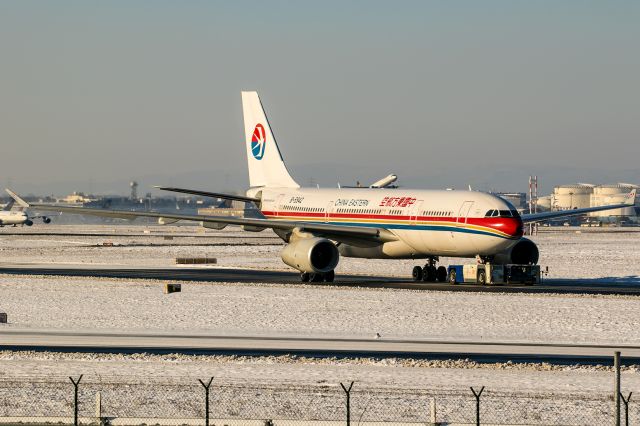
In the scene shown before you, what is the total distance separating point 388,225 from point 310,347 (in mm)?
27046

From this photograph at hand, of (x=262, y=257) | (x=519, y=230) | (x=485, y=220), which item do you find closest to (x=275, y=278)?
(x=485, y=220)

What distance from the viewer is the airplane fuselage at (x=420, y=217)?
57.7m

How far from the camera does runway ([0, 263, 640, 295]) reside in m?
58.6

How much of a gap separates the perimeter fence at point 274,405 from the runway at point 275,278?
30.2 meters

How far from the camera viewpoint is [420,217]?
61.0 metres

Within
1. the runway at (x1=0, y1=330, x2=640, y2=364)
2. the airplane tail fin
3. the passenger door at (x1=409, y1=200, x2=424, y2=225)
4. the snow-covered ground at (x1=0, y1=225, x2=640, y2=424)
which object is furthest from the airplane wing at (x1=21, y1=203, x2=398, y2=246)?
the runway at (x1=0, y1=330, x2=640, y2=364)

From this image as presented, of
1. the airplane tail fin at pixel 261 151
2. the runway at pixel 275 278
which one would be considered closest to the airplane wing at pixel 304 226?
the runway at pixel 275 278

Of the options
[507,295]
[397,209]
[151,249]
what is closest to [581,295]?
[507,295]

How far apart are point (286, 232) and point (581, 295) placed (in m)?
20.0

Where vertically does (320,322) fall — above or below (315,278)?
below

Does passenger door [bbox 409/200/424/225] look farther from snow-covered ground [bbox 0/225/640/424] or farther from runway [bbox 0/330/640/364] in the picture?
runway [bbox 0/330/640/364]

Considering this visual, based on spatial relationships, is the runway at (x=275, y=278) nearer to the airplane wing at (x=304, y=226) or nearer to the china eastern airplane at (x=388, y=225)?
the china eastern airplane at (x=388, y=225)

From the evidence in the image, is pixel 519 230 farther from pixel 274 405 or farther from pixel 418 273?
pixel 274 405

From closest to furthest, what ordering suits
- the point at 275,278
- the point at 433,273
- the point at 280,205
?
1. the point at 433,273
2. the point at 275,278
3. the point at 280,205
